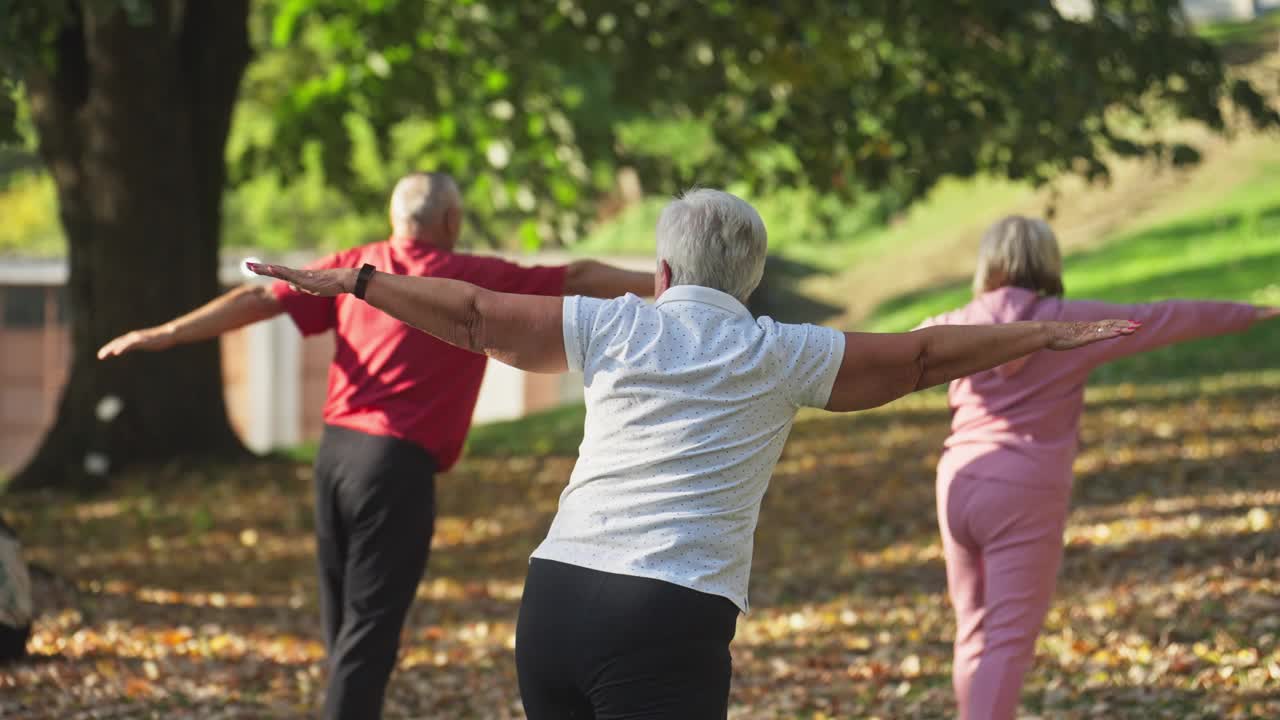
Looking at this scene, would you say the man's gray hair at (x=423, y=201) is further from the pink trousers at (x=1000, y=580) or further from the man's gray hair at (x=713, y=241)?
the man's gray hair at (x=713, y=241)

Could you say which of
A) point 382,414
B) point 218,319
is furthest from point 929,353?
point 218,319

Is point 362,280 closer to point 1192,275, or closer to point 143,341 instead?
point 143,341

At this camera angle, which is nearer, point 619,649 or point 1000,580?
point 619,649

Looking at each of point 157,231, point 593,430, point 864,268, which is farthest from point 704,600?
point 864,268

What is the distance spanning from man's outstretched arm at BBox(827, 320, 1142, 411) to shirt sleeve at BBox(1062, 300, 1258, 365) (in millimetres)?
1358

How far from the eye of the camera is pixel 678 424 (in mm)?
3227

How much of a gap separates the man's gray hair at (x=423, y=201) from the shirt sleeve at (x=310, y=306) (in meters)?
0.24

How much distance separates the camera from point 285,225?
159 feet

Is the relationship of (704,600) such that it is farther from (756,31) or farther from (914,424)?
(914,424)

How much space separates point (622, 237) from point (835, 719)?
36.4 meters

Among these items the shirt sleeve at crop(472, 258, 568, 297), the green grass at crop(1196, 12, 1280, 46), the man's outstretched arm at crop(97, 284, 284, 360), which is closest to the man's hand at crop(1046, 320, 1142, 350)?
the shirt sleeve at crop(472, 258, 568, 297)

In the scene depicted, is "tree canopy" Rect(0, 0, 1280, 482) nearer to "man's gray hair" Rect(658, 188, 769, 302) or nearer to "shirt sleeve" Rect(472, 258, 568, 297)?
"shirt sleeve" Rect(472, 258, 568, 297)

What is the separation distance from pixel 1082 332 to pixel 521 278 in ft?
7.14

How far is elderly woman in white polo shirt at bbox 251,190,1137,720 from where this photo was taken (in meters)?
3.16
